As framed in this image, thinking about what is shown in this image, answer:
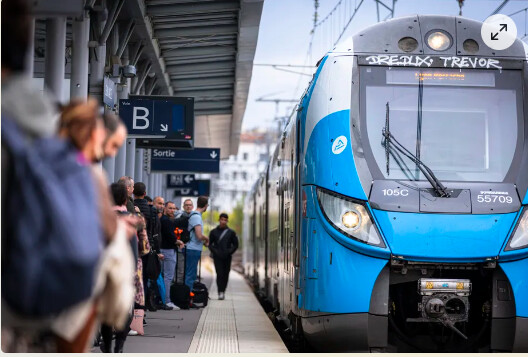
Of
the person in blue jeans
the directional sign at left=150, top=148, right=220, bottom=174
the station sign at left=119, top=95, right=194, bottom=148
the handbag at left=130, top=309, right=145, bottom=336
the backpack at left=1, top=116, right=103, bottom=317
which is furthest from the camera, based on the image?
the directional sign at left=150, top=148, right=220, bottom=174

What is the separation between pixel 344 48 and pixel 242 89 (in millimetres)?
13566

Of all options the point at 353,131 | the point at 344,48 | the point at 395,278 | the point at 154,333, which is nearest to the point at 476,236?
the point at 395,278

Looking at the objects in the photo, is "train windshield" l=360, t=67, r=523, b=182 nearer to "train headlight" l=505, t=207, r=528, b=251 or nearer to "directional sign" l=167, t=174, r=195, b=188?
"train headlight" l=505, t=207, r=528, b=251

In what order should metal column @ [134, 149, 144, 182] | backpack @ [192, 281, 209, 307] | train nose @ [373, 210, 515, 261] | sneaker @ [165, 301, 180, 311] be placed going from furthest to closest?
metal column @ [134, 149, 144, 182] → backpack @ [192, 281, 209, 307] → sneaker @ [165, 301, 180, 311] → train nose @ [373, 210, 515, 261]

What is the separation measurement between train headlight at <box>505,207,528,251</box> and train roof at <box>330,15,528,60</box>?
1.44 metres

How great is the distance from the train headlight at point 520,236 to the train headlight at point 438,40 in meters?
1.60

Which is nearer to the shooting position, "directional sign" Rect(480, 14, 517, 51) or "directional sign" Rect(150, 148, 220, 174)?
"directional sign" Rect(480, 14, 517, 51)

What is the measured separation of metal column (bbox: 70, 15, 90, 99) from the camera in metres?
12.7

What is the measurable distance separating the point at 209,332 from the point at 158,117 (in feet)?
11.5

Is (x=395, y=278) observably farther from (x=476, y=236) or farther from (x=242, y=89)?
(x=242, y=89)

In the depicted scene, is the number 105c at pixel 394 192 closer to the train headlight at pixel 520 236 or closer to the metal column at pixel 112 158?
the train headlight at pixel 520 236

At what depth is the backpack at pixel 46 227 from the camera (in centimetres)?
396

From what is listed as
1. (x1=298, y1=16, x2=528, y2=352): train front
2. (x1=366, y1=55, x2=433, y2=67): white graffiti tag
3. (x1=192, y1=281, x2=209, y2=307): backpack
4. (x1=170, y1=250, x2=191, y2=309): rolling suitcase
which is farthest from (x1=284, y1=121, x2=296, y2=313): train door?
(x1=192, y1=281, x2=209, y2=307): backpack

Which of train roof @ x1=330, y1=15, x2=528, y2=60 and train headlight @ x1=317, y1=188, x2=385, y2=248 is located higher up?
train roof @ x1=330, y1=15, x2=528, y2=60
